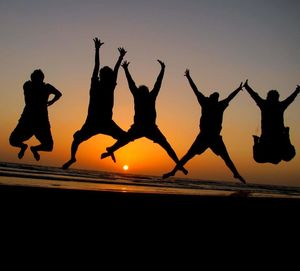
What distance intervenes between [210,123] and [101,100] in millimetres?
3221

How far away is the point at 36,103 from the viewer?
32.0ft

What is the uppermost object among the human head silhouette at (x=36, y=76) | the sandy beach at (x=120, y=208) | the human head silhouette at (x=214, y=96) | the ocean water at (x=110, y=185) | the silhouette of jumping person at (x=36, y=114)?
the human head silhouette at (x=214, y=96)

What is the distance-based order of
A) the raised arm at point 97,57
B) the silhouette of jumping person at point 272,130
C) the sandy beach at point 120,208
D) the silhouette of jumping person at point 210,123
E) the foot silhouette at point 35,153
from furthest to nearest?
the silhouette of jumping person at point 210,123, the foot silhouette at point 35,153, the silhouette of jumping person at point 272,130, the raised arm at point 97,57, the sandy beach at point 120,208

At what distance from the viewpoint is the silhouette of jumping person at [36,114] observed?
31.5 feet

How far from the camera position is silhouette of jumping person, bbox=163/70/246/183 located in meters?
10.8

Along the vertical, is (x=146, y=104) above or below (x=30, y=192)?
above

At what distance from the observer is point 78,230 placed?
11.9ft

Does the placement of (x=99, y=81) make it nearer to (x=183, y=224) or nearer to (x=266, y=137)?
(x=266, y=137)

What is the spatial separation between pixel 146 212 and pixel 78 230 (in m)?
0.90

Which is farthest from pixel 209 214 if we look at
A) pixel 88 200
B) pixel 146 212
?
pixel 88 200

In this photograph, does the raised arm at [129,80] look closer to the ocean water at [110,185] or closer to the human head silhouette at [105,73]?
the human head silhouette at [105,73]

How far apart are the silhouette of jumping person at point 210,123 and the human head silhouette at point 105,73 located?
225 centimetres

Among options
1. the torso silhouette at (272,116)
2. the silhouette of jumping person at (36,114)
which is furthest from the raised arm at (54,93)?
the torso silhouette at (272,116)

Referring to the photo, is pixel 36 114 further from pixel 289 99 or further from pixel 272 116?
pixel 289 99
